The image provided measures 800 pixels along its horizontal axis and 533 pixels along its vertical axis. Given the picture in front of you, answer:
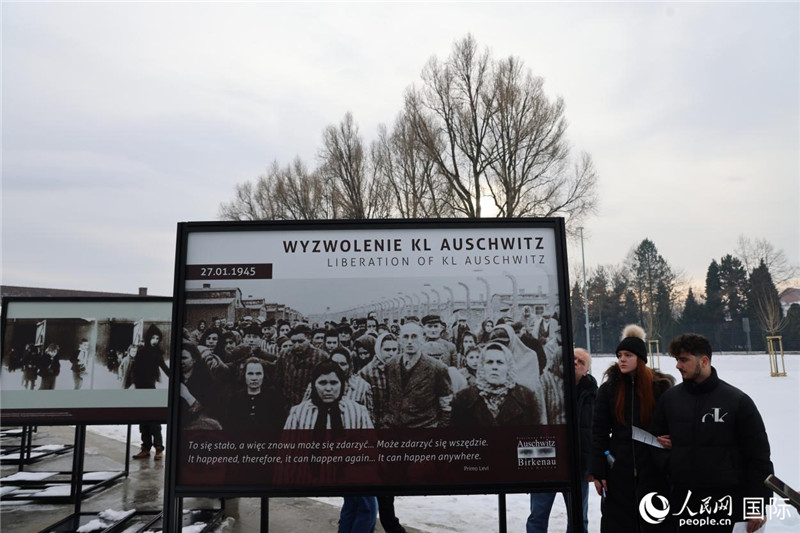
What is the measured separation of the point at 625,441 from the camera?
348 cm

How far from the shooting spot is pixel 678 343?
10.9ft

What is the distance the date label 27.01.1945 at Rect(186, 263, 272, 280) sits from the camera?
3.00 meters

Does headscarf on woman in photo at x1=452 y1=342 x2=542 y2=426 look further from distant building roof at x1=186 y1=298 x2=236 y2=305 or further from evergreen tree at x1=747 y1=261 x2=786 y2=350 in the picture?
evergreen tree at x1=747 y1=261 x2=786 y2=350

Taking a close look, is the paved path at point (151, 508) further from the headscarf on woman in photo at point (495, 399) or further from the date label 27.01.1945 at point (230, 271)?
the date label 27.01.1945 at point (230, 271)

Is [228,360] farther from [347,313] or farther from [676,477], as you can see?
[676,477]

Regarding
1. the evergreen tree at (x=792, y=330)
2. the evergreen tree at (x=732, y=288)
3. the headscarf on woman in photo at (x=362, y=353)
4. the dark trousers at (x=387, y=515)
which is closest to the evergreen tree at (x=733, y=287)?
the evergreen tree at (x=732, y=288)

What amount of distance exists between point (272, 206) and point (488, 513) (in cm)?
3385

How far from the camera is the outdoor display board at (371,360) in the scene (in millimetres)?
2842

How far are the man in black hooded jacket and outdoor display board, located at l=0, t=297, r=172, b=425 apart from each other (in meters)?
4.36

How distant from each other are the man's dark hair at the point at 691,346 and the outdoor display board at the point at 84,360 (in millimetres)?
4429

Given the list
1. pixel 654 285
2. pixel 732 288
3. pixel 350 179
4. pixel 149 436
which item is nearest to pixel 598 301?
pixel 654 285

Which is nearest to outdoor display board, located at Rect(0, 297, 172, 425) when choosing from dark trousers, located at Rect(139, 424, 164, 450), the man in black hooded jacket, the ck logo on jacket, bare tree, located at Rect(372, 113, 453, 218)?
dark trousers, located at Rect(139, 424, 164, 450)

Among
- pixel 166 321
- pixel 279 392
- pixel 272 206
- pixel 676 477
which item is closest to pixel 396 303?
pixel 279 392

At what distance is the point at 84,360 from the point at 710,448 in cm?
537
